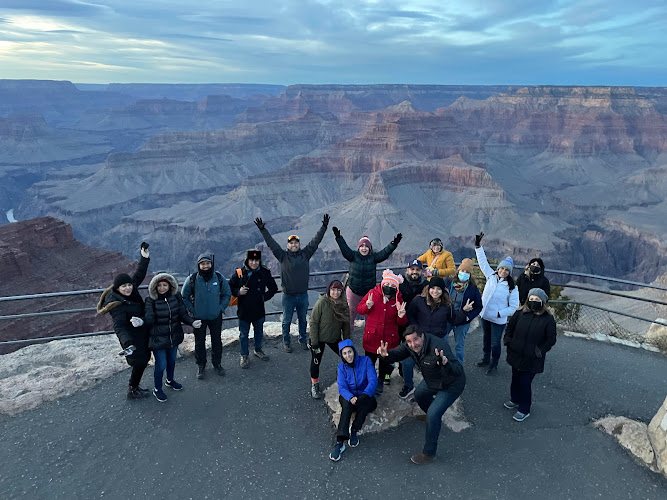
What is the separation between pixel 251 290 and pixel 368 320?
7.49ft

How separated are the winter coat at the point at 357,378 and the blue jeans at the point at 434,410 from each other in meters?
0.64

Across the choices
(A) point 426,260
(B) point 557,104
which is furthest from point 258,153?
(A) point 426,260

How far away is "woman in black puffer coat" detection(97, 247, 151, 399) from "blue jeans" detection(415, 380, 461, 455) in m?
4.08

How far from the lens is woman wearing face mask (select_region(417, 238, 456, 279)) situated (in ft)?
26.8

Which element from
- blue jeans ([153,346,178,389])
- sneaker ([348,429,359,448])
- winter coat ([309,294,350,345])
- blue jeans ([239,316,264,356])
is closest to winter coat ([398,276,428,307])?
winter coat ([309,294,350,345])

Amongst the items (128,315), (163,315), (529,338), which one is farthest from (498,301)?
(128,315)

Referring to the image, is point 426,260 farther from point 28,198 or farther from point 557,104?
point 557,104

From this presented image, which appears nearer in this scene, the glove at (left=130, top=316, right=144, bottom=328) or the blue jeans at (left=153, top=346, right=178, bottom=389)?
the glove at (left=130, top=316, right=144, bottom=328)

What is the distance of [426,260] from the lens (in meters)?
8.57

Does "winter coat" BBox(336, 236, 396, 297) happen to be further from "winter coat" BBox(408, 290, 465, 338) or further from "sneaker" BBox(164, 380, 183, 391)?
"sneaker" BBox(164, 380, 183, 391)

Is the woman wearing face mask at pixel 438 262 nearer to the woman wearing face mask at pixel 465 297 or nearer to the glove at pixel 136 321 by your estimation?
the woman wearing face mask at pixel 465 297

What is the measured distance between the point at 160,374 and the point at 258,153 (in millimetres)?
150413

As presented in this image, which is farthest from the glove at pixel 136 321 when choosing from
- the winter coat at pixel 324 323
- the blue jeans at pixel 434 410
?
the blue jeans at pixel 434 410

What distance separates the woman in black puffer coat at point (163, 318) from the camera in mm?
6723
